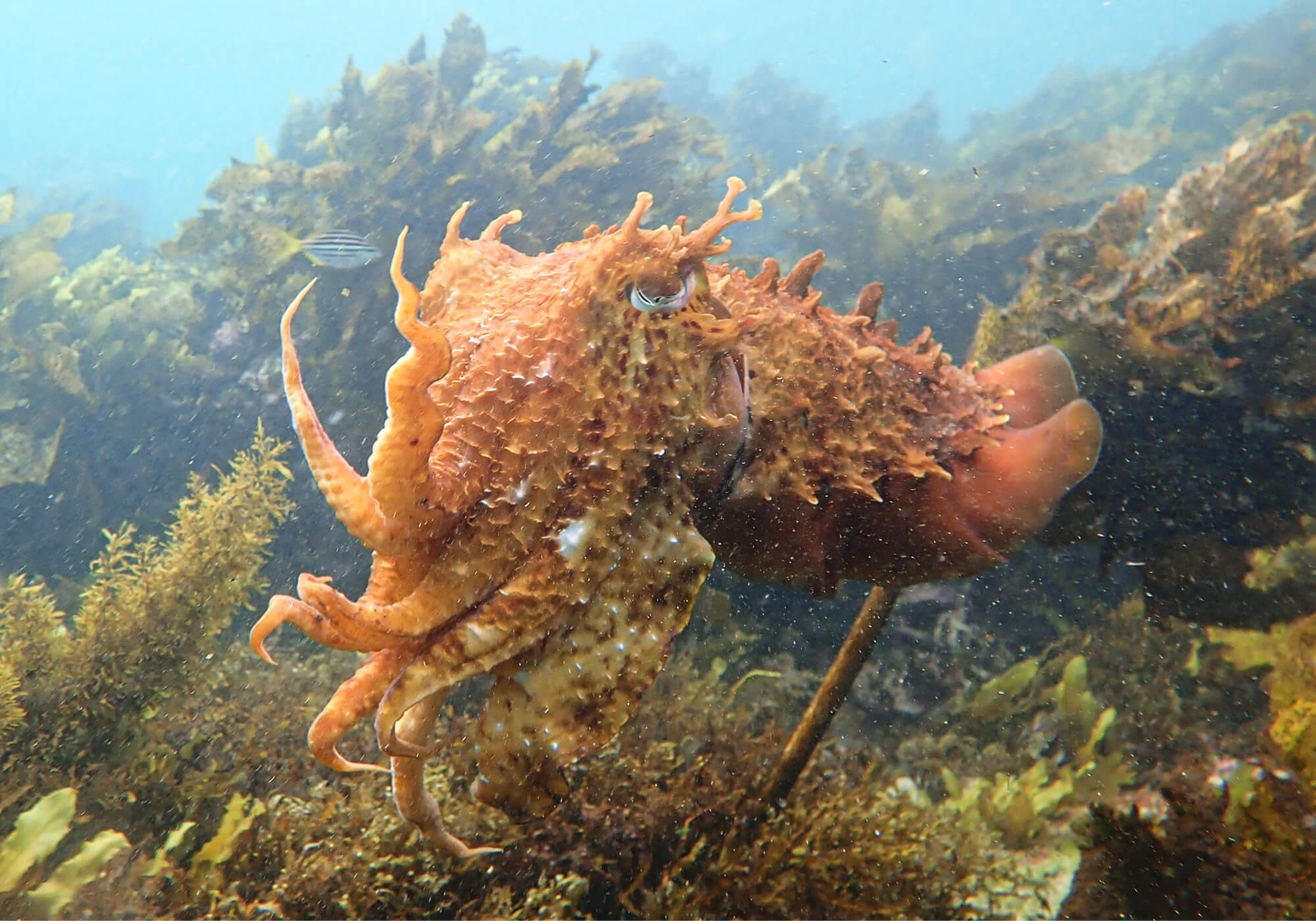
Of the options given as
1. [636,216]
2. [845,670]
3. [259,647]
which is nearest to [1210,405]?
[845,670]

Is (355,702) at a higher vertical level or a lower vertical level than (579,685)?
higher

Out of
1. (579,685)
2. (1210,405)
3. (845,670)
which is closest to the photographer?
(579,685)

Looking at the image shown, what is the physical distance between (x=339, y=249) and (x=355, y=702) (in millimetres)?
7782

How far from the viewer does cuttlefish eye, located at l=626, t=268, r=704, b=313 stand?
154 centimetres

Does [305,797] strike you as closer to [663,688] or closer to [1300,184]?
[663,688]

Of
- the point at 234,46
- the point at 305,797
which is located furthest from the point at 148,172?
the point at 305,797

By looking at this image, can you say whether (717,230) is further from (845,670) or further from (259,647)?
(845,670)

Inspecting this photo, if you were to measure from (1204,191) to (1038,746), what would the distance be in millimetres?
3617

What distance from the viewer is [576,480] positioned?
146 cm

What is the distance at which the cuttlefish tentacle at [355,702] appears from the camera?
1.32 metres

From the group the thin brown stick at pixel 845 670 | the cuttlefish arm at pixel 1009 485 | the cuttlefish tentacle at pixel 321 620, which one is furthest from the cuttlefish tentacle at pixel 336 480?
the thin brown stick at pixel 845 670

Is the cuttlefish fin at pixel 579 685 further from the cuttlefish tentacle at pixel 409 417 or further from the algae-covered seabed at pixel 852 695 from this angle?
the algae-covered seabed at pixel 852 695

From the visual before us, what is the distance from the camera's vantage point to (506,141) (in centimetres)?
1027

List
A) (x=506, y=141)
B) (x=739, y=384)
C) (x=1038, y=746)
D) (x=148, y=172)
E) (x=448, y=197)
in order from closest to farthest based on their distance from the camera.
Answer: (x=739, y=384)
(x=1038, y=746)
(x=448, y=197)
(x=506, y=141)
(x=148, y=172)
